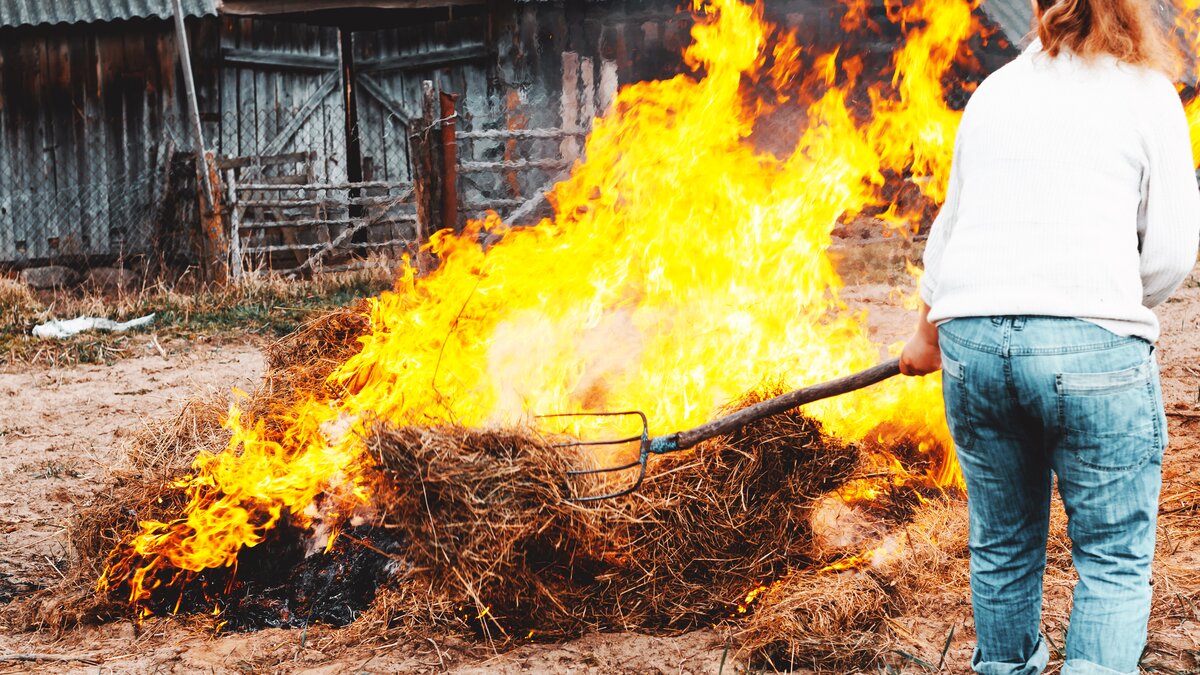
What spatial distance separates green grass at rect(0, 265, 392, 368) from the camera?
9141 mm

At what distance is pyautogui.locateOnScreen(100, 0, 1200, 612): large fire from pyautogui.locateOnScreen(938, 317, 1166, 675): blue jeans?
1704 millimetres

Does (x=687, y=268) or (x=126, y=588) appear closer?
(x=126, y=588)

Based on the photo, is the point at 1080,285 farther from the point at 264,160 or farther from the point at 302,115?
the point at 302,115

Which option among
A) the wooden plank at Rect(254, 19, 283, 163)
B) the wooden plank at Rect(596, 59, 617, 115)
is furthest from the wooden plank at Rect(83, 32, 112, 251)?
the wooden plank at Rect(596, 59, 617, 115)

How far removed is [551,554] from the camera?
149 inches

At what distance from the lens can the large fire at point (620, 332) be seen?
4.39 m

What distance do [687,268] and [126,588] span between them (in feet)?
9.83

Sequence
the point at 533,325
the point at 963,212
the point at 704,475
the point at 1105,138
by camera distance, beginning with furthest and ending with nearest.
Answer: the point at 533,325, the point at 704,475, the point at 963,212, the point at 1105,138

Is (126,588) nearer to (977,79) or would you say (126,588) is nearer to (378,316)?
(378,316)

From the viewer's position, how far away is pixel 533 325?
15.9 ft

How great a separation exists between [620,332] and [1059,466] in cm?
278

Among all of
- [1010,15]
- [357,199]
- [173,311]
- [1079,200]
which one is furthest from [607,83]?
[1079,200]

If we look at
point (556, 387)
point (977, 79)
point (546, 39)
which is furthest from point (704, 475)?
point (977, 79)

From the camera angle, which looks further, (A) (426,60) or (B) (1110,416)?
(A) (426,60)
